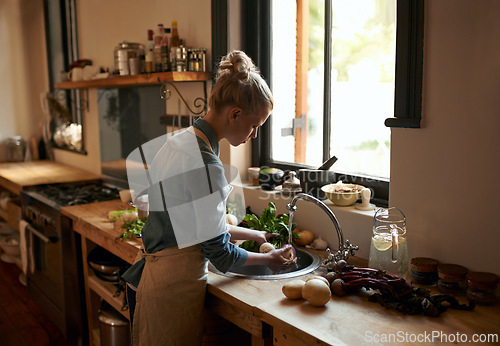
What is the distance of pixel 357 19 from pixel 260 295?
4.25 feet

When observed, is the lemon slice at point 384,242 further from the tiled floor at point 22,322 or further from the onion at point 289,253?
the tiled floor at point 22,322

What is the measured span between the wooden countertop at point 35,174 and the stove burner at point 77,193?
0.40ft

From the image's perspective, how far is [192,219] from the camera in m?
1.60

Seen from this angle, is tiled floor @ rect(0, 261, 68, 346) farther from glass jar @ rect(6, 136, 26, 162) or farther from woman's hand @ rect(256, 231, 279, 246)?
woman's hand @ rect(256, 231, 279, 246)

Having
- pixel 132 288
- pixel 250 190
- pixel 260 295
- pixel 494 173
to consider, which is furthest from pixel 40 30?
pixel 494 173

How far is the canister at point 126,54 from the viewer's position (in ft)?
9.60

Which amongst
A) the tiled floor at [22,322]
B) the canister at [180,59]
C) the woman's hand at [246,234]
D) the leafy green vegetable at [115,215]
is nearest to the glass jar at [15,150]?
the tiled floor at [22,322]

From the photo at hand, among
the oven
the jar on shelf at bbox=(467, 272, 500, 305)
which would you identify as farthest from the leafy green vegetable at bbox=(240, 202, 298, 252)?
the oven

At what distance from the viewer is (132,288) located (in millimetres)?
1849

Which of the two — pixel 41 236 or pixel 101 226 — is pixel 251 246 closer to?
pixel 101 226

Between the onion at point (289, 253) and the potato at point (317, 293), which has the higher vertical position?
the onion at point (289, 253)

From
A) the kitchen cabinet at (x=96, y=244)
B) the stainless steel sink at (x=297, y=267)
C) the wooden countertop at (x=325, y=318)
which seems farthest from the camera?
the kitchen cabinet at (x=96, y=244)

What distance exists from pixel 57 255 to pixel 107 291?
60 cm

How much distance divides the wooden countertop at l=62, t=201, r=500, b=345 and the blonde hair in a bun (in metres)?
0.61
